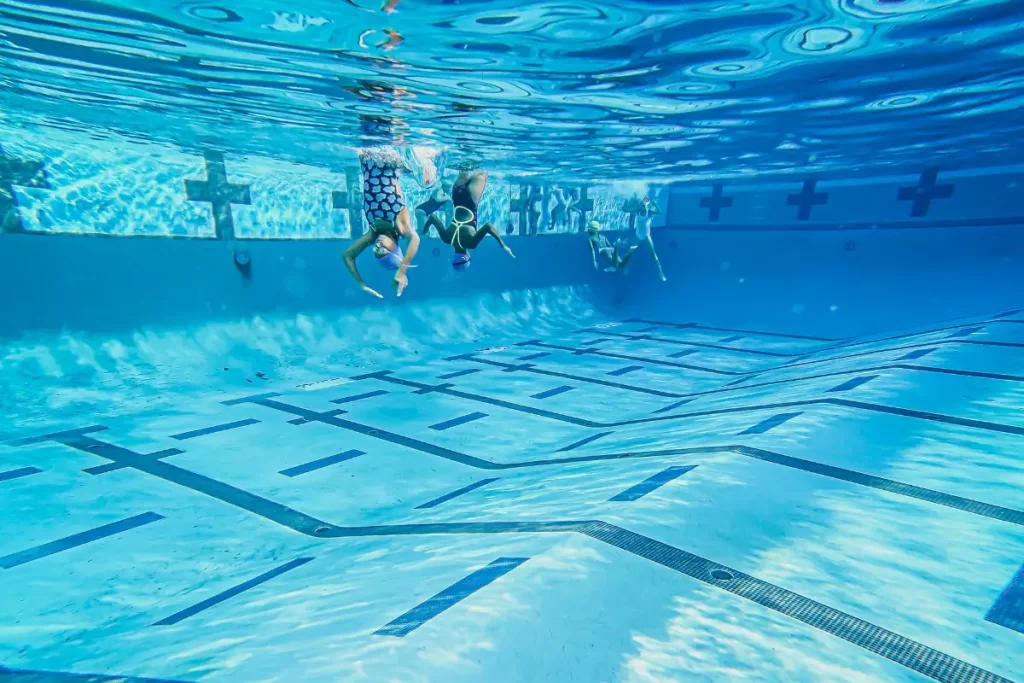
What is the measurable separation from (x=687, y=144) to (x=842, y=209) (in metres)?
8.47

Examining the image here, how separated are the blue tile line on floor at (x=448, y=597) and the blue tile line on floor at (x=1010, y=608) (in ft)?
6.77

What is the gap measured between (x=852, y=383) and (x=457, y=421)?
17.4 ft

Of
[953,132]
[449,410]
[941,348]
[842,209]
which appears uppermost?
[953,132]

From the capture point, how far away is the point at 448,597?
2.56m

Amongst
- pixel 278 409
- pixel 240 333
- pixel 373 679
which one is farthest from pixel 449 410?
pixel 373 679

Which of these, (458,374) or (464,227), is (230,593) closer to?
(464,227)

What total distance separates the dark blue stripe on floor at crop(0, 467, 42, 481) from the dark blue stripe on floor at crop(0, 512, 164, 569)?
1942 mm

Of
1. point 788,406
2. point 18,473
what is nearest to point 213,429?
point 18,473

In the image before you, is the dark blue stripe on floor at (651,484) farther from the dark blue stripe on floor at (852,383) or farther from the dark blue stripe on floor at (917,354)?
the dark blue stripe on floor at (917,354)

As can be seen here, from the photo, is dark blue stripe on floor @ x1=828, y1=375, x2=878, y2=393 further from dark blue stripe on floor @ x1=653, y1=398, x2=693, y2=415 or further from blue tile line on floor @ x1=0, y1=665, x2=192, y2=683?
blue tile line on floor @ x1=0, y1=665, x2=192, y2=683

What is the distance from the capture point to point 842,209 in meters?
16.8

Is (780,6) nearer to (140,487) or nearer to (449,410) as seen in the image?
(449,410)

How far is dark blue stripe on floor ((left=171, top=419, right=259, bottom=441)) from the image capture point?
23.5 ft

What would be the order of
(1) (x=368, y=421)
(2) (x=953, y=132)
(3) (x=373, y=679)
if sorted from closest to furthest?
(3) (x=373, y=679)
(1) (x=368, y=421)
(2) (x=953, y=132)
